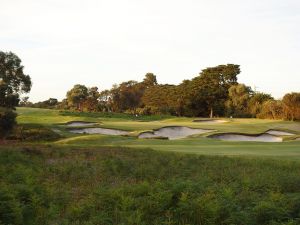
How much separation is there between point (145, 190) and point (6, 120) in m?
26.7

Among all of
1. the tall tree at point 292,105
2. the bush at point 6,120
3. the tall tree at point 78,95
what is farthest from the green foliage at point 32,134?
the tall tree at point 78,95

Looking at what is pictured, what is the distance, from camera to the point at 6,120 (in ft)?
125

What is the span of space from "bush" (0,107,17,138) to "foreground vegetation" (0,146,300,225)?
44.5 ft

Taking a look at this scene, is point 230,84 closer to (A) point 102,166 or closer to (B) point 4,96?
(B) point 4,96

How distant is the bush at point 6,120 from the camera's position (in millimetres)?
37688

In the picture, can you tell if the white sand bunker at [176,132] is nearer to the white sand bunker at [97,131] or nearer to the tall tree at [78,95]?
the white sand bunker at [97,131]

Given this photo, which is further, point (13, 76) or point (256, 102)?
point (256, 102)

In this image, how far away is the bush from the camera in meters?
37.7

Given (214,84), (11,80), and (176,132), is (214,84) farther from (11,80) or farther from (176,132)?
(11,80)

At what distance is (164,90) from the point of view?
3878 inches

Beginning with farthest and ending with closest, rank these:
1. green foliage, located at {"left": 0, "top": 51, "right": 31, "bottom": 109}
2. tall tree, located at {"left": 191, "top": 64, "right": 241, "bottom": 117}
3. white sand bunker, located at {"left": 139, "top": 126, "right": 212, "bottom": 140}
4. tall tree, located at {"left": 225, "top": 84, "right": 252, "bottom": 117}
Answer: tall tree, located at {"left": 191, "top": 64, "right": 241, "bottom": 117} < tall tree, located at {"left": 225, "top": 84, "right": 252, "bottom": 117} < green foliage, located at {"left": 0, "top": 51, "right": 31, "bottom": 109} < white sand bunker, located at {"left": 139, "top": 126, "right": 212, "bottom": 140}

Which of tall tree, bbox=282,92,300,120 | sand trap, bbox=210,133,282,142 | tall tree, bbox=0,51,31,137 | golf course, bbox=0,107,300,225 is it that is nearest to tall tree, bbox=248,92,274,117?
tall tree, bbox=282,92,300,120

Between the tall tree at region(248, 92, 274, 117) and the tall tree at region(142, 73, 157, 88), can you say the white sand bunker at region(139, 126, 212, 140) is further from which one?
the tall tree at region(142, 73, 157, 88)

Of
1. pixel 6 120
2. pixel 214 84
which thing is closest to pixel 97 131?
pixel 6 120
